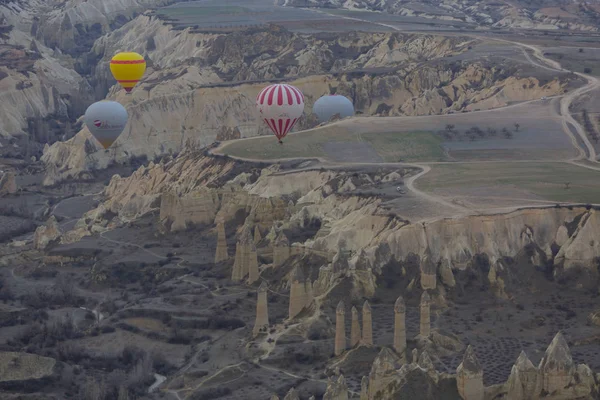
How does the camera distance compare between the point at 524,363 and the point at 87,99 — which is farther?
the point at 87,99

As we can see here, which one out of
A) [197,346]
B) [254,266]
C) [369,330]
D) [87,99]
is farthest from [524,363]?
[87,99]

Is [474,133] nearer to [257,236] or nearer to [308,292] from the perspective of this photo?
[257,236]

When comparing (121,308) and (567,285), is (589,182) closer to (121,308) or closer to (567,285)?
(567,285)

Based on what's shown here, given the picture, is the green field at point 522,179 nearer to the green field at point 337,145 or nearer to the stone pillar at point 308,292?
the green field at point 337,145

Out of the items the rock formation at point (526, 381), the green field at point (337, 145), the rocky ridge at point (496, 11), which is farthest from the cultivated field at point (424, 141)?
the rocky ridge at point (496, 11)

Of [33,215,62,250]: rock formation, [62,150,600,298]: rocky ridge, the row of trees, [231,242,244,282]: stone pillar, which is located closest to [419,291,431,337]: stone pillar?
[62,150,600,298]: rocky ridge
